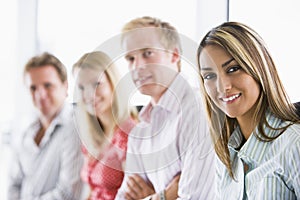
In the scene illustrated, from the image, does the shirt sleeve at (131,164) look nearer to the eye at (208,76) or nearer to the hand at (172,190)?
the hand at (172,190)

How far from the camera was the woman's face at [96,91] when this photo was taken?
57.3 inches

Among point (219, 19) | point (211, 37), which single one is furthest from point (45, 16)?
point (211, 37)

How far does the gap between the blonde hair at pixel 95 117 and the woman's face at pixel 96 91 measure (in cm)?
1

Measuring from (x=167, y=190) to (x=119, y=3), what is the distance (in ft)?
2.59

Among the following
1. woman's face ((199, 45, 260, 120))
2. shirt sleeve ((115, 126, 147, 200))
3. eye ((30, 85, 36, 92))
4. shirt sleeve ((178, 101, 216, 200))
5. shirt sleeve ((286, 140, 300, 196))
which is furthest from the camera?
eye ((30, 85, 36, 92))

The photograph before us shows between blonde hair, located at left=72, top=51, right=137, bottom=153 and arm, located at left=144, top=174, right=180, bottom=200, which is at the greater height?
blonde hair, located at left=72, top=51, right=137, bottom=153

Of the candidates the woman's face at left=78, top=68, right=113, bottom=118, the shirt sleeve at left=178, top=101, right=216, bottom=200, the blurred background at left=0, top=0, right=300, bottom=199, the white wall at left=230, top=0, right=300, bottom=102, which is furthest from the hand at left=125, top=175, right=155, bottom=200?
the white wall at left=230, top=0, right=300, bottom=102

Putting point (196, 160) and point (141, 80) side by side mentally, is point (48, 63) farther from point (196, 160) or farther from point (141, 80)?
point (196, 160)

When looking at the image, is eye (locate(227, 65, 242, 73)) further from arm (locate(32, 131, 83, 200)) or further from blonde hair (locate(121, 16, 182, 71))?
arm (locate(32, 131, 83, 200))

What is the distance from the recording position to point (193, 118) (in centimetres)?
135

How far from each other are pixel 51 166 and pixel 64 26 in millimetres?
573

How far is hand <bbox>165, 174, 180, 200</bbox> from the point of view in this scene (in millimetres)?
1337

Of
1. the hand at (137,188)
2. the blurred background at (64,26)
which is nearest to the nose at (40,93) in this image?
the blurred background at (64,26)

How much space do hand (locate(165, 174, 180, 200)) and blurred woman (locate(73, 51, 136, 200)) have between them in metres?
0.19
